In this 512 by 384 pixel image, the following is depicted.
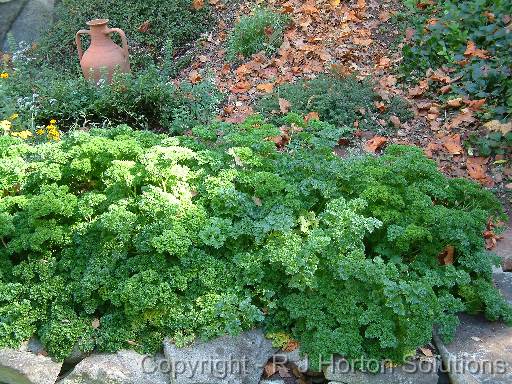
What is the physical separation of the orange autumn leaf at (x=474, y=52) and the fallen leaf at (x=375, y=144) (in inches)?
50.1

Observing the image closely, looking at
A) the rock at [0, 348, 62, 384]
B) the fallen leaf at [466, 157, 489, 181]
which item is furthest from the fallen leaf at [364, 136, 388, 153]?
the rock at [0, 348, 62, 384]

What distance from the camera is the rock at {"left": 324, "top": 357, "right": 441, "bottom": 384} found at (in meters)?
3.07

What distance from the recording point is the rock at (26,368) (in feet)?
10.5

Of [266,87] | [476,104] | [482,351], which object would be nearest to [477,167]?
[476,104]

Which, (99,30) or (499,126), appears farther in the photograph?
(99,30)

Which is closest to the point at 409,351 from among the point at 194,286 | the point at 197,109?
the point at 194,286

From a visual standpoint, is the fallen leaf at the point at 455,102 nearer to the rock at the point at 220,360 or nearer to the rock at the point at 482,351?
the rock at the point at 482,351

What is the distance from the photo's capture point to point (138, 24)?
7.49 m

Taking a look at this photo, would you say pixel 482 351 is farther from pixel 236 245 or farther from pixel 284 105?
pixel 284 105

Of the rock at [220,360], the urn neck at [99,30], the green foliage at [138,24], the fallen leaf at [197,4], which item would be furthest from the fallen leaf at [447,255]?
the fallen leaf at [197,4]

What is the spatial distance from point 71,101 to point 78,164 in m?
2.42

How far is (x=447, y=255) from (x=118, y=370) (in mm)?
1873

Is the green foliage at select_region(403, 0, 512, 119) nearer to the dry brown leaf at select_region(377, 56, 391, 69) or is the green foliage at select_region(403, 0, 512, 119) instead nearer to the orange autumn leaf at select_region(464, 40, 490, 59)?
the orange autumn leaf at select_region(464, 40, 490, 59)

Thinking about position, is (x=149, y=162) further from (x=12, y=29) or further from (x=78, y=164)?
(x=12, y=29)
